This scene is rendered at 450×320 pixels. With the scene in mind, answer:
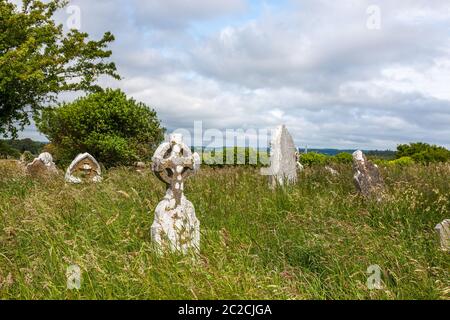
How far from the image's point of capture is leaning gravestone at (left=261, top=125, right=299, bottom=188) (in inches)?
427

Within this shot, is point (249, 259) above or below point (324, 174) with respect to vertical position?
below

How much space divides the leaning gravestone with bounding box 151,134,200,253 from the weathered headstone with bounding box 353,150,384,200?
11.9ft

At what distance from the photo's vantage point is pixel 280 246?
552 centimetres

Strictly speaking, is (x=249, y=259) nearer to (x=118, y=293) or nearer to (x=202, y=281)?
(x=202, y=281)

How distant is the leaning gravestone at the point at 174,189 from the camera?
5.71 m

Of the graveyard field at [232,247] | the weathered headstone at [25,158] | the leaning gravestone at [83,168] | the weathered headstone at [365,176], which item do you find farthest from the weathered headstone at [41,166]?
the weathered headstone at [365,176]

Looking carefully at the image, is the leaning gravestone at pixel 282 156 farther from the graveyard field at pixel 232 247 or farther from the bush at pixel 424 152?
the bush at pixel 424 152

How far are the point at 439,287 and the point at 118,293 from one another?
2787 millimetres

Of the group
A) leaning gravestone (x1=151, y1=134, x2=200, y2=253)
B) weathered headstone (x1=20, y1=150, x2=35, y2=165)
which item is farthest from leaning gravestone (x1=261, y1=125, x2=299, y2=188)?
weathered headstone (x1=20, y1=150, x2=35, y2=165)

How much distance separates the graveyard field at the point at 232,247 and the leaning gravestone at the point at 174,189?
234 mm

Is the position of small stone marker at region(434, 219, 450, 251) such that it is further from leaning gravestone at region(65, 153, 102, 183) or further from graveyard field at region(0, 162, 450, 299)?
leaning gravestone at region(65, 153, 102, 183)

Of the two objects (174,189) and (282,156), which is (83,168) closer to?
(282,156)

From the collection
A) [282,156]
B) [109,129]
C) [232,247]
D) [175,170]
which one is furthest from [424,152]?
[232,247]
